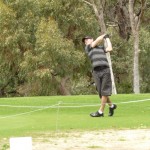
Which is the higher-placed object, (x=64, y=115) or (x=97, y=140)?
(x=64, y=115)

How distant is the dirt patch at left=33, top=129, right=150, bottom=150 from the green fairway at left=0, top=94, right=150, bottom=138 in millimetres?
689

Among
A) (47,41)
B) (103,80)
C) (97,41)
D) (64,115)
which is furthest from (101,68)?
(47,41)

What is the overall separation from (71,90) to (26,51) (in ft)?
22.5

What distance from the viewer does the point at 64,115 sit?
13.4 meters

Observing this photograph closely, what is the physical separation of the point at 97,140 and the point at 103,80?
379 cm

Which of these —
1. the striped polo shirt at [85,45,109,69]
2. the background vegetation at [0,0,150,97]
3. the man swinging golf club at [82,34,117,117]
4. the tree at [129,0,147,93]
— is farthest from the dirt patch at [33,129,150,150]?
the tree at [129,0,147,93]

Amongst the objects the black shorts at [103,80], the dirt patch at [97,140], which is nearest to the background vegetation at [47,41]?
the black shorts at [103,80]

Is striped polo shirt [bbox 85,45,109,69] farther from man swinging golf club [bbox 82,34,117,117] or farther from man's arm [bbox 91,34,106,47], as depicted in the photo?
man's arm [bbox 91,34,106,47]

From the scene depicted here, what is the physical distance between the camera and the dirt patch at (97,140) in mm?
8156

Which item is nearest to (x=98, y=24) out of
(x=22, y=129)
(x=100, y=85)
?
(x=100, y=85)

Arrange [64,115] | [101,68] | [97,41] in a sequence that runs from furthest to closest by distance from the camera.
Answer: [64,115] < [101,68] < [97,41]

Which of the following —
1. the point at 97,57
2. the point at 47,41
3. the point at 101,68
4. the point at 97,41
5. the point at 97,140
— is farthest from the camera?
the point at 47,41

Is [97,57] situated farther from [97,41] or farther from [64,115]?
[64,115]

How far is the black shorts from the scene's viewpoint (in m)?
12.5
